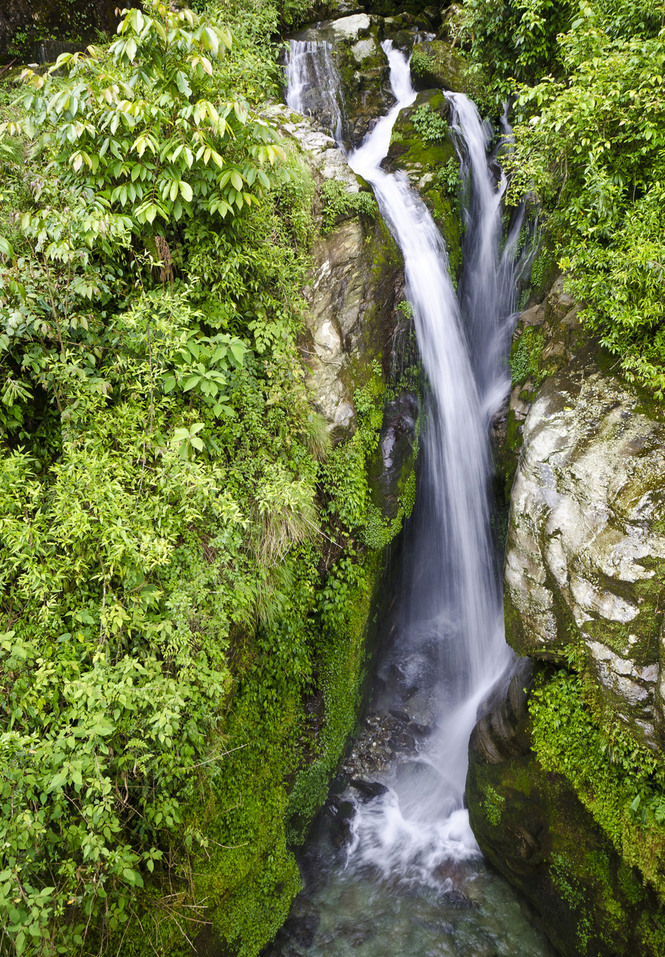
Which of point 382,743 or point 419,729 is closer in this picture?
→ point 382,743

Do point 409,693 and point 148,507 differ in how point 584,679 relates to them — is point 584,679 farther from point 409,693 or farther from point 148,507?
point 148,507

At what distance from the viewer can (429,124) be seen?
8125 millimetres

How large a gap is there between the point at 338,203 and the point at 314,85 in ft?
17.4

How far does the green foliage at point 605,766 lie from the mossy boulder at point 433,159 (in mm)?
5858

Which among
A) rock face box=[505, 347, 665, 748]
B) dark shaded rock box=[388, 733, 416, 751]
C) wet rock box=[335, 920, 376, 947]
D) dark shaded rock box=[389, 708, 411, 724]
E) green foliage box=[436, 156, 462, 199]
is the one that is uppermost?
green foliage box=[436, 156, 462, 199]

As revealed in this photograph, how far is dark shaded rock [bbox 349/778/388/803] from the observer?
5.75m

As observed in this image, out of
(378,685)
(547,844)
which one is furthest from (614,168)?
(378,685)

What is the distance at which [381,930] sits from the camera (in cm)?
459

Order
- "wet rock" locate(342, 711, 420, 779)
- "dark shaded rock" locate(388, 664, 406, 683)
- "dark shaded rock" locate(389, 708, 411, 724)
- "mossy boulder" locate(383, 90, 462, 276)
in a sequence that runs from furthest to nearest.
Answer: "mossy boulder" locate(383, 90, 462, 276), "dark shaded rock" locate(388, 664, 406, 683), "dark shaded rock" locate(389, 708, 411, 724), "wet rock" locate(342, 711, 420, 779)

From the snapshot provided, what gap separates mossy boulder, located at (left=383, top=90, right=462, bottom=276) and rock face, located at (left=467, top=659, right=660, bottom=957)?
6.13 meters

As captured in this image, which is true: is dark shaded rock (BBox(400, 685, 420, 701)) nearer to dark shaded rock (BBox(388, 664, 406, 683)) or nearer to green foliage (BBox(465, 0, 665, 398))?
dark shaded rock (BBox(388, 664, 406, 683))

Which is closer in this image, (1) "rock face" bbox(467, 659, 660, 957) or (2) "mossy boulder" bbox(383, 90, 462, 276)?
(1) "rock face" bbox(467, 659, 660, 957)

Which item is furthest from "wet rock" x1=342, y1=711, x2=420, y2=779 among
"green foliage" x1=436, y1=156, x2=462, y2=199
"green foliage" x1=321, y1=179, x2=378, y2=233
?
"green foliage" x1=436, y1=156, x2=462, y2=199

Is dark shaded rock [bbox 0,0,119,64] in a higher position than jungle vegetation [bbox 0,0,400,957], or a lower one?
higher
